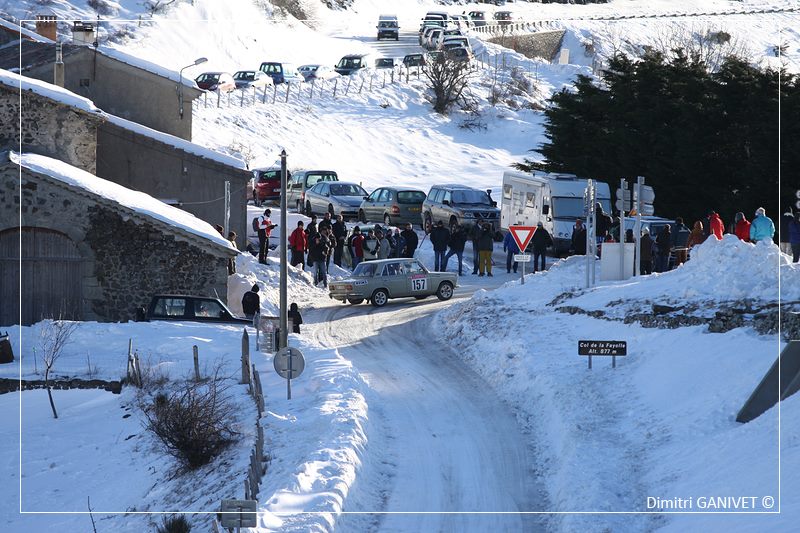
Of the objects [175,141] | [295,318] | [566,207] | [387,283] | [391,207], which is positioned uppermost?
[175,141]

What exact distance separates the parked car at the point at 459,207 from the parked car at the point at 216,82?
2606 cm

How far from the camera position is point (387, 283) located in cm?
3195

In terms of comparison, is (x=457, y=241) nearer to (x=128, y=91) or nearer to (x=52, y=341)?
(x=128, y=91)

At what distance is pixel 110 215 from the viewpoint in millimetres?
29125

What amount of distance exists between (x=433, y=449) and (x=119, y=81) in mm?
24910

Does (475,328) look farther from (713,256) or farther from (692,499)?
(692,499)

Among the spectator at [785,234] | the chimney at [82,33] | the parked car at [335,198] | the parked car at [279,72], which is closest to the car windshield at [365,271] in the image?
the spectator at [785,234]

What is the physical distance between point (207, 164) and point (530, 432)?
68.7 feet

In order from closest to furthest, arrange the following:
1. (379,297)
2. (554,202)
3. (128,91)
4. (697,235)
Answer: (697,235) < (379,297) < (554,202) < (128,91)

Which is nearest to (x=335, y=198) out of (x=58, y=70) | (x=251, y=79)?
(x=58, y=70)

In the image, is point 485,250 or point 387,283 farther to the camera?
point 485,250

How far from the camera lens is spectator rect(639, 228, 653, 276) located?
1184 inches

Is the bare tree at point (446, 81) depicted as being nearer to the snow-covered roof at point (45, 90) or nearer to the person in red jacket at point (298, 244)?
the person in red jacket at point (298, 244)

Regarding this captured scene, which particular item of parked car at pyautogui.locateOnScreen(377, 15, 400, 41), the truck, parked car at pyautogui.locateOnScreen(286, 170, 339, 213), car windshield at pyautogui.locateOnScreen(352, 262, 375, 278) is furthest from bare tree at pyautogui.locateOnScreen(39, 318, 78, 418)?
parked car at pyautogui.locateOnScreen(377, 15, 400, 41)
